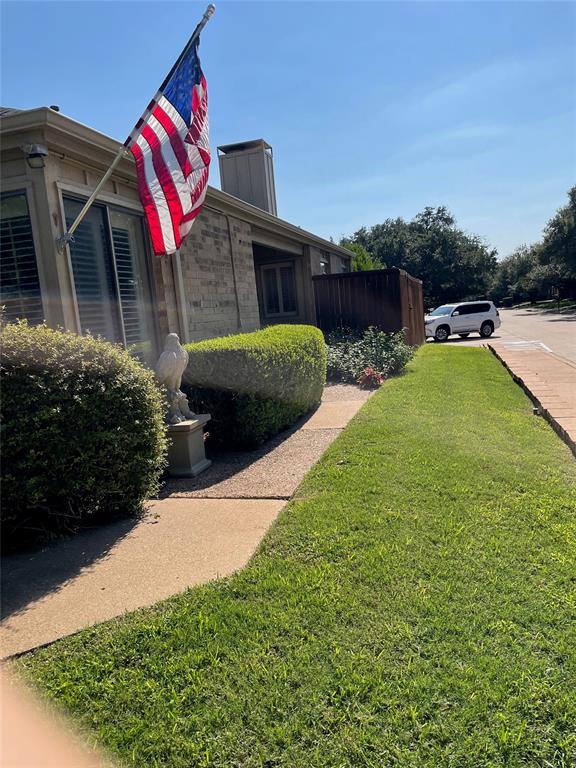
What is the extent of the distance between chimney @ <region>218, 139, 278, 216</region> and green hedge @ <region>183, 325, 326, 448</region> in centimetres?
804

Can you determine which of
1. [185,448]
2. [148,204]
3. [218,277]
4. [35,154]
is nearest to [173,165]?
[148,204]

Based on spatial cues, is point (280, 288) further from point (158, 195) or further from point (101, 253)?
point (158, 195)

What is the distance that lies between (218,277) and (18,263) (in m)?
4.07

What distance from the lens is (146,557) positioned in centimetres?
350

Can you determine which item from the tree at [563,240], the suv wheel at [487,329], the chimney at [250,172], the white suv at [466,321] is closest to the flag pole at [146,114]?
the chimney at [250,172]

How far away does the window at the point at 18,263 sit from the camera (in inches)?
217

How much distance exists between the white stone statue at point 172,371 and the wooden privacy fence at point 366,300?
8.94 metres

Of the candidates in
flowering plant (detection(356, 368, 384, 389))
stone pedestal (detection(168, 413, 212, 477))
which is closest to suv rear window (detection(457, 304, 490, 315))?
flowering plant (detection(356, 368, 384, 389))

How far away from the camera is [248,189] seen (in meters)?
13.7

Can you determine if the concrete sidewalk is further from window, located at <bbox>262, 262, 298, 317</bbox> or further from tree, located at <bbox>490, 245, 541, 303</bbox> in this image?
tree, located at <bbox>490, 245, 541, 303</bbox>

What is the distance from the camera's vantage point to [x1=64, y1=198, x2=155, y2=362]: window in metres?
5.95

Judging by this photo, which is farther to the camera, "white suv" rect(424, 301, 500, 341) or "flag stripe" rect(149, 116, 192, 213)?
"white suv" rect(424, 301, 500, 341)

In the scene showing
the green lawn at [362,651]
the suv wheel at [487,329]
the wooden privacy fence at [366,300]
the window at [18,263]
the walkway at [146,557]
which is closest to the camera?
the green lawn at [362,651]

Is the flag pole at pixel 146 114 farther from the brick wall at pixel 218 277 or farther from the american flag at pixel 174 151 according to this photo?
the brick wall at pixel 218 277
